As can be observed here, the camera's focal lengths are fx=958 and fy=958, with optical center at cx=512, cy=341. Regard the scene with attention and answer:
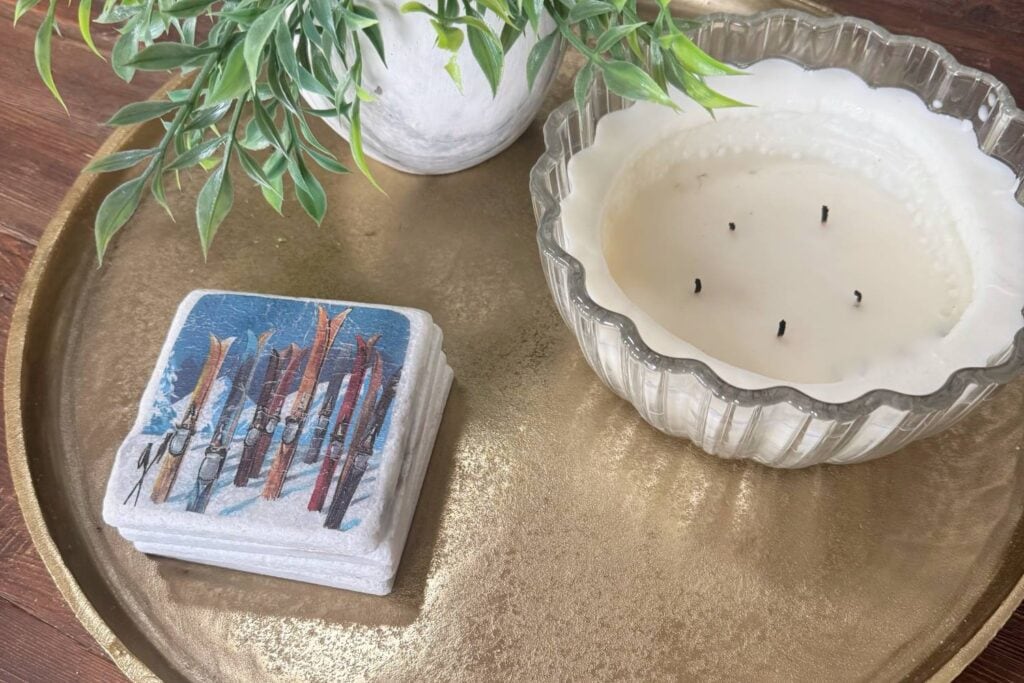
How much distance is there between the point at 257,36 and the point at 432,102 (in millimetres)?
160

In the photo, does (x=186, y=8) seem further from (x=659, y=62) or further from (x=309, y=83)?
(x=659, y=62)

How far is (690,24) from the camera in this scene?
1.37 ft

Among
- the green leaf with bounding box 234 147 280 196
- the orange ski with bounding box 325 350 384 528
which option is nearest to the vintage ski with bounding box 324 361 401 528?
the orange ski with bounding box 325 350 384 528

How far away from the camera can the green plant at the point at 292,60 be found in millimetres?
323

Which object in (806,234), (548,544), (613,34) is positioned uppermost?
(613,34)

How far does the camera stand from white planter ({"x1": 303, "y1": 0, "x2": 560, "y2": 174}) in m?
0.41

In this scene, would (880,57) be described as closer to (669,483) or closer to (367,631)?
(669,483)

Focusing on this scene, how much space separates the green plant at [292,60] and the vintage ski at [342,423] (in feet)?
0.24

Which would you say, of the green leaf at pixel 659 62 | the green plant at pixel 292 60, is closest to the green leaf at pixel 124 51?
the green plant at pixel 292 60

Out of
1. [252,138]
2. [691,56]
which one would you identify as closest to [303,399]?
[252,138]

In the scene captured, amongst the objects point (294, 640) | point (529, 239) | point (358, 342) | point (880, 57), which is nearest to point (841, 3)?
point (880, 57)

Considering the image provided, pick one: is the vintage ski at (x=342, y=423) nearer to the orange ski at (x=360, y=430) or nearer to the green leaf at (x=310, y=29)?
the orange ski at (x=360, y=430)

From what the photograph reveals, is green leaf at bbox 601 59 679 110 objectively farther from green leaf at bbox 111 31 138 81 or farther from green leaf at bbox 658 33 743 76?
green leaf at bbox 111 31 138 81

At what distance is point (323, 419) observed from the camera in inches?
16.5
